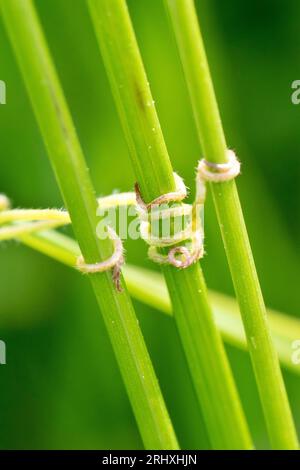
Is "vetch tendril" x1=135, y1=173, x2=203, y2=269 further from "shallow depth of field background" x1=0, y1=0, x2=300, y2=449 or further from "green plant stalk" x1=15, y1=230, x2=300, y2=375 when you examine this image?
"shallow depth of field background" x1=0, y1=0, x2=300, y2=449

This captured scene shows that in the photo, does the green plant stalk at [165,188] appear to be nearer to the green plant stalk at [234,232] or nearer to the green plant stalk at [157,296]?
the green plant stalk at [234,232]

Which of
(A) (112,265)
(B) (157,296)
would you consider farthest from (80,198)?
(B) (157,296)

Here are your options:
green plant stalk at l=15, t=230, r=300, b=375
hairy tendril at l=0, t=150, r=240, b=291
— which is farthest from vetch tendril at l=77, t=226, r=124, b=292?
green plant stalk at l=15, t=230, r=300, b=375

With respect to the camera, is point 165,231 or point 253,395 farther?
point 253,395

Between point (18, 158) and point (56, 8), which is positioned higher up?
point (56, 8)

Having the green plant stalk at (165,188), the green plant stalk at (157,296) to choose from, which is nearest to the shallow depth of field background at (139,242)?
the green plant stalk at (157,296)
